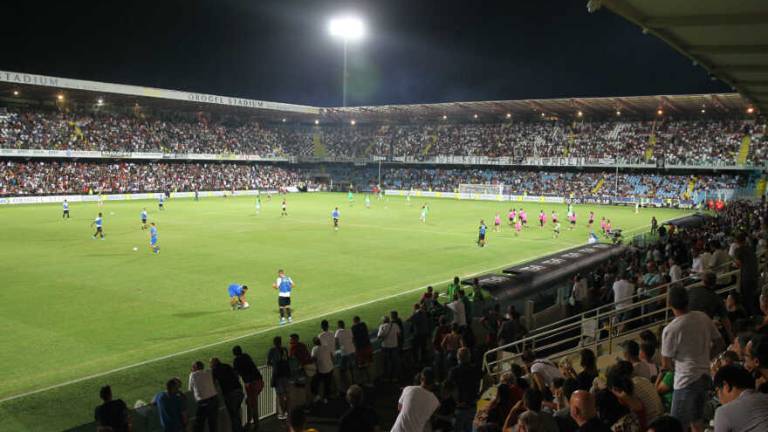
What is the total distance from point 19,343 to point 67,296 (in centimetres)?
484

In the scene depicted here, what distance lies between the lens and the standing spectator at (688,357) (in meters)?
5.47

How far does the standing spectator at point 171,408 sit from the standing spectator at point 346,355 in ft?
11.5

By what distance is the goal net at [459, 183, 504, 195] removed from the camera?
71750 millimetres

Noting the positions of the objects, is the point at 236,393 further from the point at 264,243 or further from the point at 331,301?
the point at 264,243

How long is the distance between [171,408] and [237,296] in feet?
31.7

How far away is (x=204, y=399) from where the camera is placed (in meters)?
8.35

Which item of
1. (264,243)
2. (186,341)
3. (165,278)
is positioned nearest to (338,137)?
(264,243)

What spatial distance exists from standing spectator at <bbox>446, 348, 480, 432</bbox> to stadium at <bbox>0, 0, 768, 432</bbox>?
0.03m

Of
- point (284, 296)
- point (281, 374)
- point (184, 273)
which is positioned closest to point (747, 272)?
point (281, 374)

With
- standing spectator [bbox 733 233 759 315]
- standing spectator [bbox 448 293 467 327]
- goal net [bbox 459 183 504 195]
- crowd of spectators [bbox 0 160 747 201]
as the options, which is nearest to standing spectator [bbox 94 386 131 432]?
standing spectator [bbox 448 293 467 327]

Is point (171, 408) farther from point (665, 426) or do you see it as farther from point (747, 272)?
point (747, 272)

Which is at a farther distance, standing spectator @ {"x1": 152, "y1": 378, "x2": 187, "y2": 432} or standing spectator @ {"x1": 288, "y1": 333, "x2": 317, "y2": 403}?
standing spectator @ {"x1": 288, "y1": 333, "x2": 317, "y2": 403}

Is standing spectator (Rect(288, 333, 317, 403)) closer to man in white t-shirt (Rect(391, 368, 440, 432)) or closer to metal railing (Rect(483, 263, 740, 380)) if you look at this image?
metal railing (Rect(483, 263, 740, 380))

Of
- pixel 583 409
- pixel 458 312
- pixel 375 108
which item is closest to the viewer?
pixel 583 409
